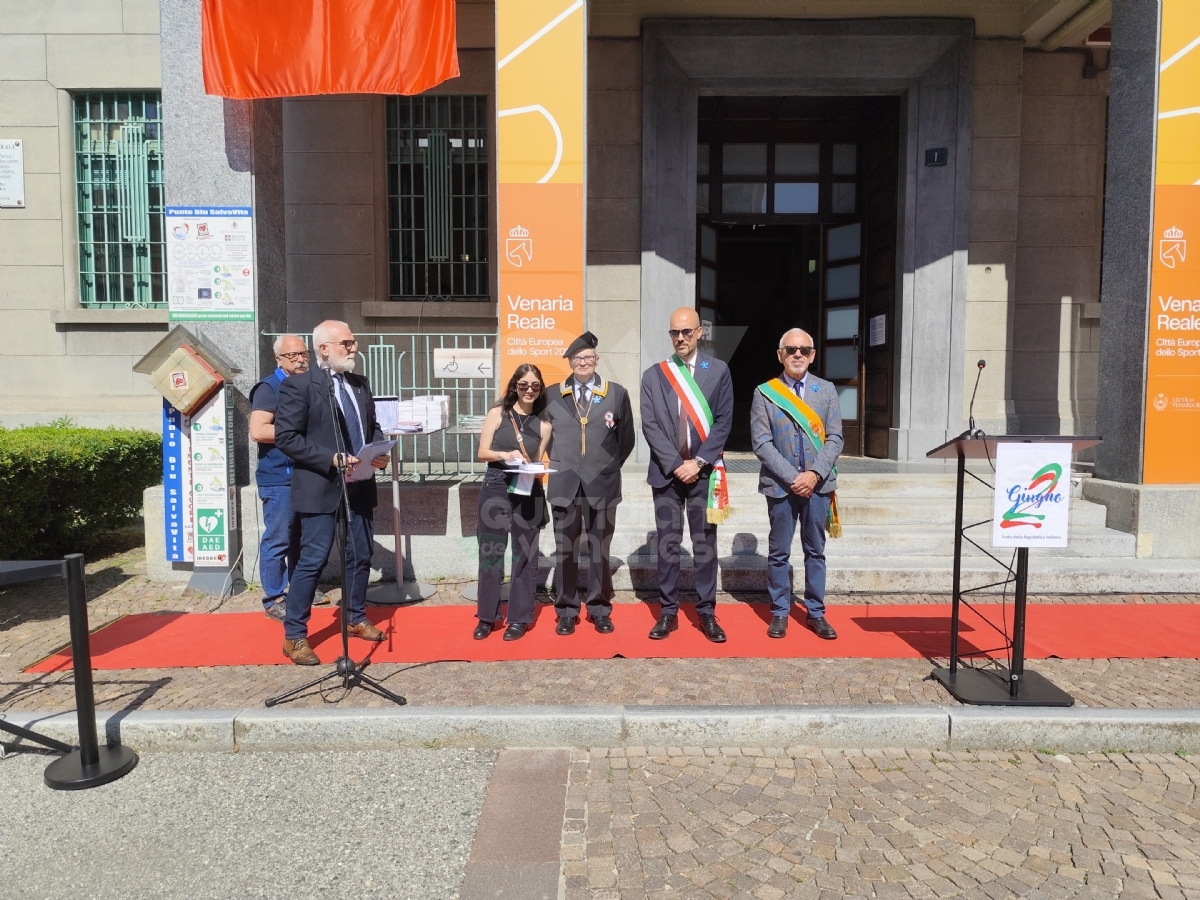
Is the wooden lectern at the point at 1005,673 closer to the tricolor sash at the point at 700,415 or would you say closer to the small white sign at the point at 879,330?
the tricolor sash at the point at 700,415

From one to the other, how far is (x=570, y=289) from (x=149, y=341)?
23.0 ft

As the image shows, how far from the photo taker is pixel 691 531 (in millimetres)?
5297

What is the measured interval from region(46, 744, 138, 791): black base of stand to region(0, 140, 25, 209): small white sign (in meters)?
9.45

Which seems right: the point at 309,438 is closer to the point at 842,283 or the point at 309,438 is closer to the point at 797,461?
the point at 797,461

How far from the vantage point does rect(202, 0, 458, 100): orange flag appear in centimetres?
640

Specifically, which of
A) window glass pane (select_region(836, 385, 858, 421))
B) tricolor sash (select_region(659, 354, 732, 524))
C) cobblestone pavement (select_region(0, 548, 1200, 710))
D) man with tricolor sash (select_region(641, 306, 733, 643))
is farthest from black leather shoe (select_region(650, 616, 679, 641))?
window glass pane (select_region(836, 385, 858, 421))

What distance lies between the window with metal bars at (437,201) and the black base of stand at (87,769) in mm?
7389

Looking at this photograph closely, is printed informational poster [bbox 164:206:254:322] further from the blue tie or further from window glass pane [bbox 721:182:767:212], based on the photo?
window glass pane [bbox 721:182:767:212]

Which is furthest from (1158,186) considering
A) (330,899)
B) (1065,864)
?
(330,899)

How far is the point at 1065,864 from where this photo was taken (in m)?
2.88

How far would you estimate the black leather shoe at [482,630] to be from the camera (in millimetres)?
5340

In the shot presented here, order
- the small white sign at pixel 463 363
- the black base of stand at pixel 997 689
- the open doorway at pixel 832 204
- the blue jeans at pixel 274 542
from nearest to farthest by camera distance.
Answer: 1. the black base of stand at pixel 997 689
2. the blue jeans at pixel 274 542
3. the small white sign at pixel 463 363
4. the open doorway at pixel 832 204

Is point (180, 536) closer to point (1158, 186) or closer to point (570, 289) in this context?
point (570, 289)

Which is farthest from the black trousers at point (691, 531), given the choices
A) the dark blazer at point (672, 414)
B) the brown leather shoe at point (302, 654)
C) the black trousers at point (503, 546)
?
the brown leather shoe at point (302, 654)
